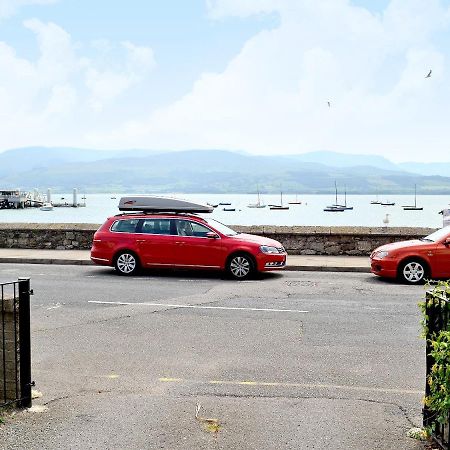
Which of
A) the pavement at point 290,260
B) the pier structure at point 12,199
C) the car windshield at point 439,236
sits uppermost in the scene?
the pier structure at point 12,199

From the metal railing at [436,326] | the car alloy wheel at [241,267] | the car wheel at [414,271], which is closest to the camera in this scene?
the metal railing at [436,326]

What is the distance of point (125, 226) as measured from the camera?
17469 mm

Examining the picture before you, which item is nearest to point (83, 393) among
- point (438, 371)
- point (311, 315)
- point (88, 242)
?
point (438, 371)

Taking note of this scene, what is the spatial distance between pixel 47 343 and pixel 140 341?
1.30 m

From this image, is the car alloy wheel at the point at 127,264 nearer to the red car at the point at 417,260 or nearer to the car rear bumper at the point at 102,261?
the car rear bumper at the point at 102,261

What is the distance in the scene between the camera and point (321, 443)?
17.7 feet

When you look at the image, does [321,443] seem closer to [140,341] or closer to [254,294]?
[140,341]

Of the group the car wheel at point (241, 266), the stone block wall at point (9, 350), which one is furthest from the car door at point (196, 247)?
the stone block wall at point (9, 350)

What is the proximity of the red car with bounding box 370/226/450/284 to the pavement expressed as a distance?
2.28 meters

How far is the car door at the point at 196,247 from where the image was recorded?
16750 mm

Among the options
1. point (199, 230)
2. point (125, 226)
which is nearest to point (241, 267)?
point (199, 230)

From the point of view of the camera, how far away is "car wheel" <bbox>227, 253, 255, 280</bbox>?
16547 millimetres

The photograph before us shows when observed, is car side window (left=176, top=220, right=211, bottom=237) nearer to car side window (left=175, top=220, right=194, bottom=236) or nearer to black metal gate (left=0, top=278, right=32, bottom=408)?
car side window (left=175, top=220, right=194, bottom=236)

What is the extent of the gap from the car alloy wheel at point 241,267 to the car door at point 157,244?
5.24ft
